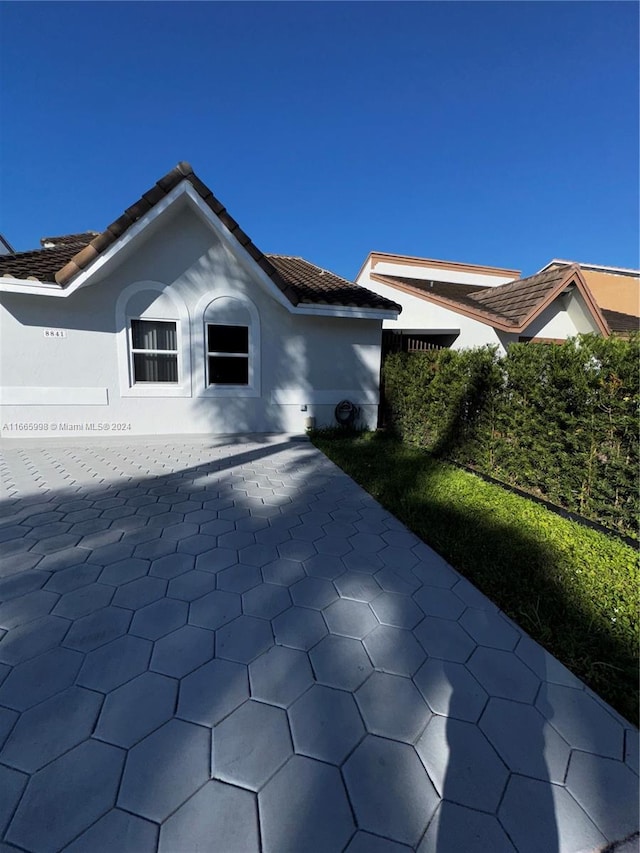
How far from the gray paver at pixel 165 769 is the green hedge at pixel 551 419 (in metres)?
4.50

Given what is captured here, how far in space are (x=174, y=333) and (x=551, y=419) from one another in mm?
7582

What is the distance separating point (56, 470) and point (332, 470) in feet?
14.3

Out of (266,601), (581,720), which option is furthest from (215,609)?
(581,720)

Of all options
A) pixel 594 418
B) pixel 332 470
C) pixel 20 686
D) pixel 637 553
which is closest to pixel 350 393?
pixel 332 470

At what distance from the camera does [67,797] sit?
1.54 metres

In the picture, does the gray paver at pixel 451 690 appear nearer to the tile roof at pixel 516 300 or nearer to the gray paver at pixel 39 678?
the gray paver at pixel 39 678

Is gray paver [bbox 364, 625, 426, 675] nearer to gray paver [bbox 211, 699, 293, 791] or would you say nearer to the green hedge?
gray paver [bbox 211, 699, 293, 791]

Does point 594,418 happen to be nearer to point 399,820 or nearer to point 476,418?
point 476,418

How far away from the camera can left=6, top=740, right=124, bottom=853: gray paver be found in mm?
1414

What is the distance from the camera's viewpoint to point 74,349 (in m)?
7.92

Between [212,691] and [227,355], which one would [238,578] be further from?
[227,355]

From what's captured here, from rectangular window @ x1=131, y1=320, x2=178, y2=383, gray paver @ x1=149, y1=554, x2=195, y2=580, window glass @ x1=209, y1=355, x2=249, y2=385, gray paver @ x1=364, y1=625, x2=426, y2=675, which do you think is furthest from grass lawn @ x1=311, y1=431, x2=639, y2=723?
rectangular window @ x1=131, y1=320, x2=178, y2=383

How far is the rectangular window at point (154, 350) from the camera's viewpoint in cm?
838

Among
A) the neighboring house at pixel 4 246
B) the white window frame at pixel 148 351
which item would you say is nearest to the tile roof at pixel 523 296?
the white window frame at pixel 148 351
